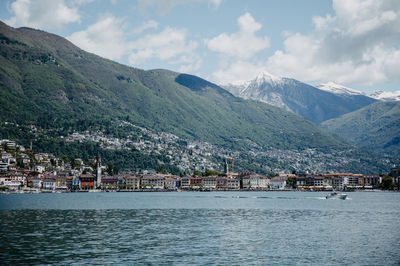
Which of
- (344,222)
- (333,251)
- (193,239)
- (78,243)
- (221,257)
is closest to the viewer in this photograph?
(221,257)

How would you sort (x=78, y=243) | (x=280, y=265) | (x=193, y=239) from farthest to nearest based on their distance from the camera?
(x=193, y=239)
(x=78, y=243)
(x=280, y=265)

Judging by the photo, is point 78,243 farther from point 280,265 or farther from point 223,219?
point 223,219

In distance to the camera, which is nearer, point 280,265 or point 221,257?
point 280,265

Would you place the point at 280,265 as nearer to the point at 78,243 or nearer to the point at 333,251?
the point at 333,251

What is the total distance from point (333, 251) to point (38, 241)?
1155 inches

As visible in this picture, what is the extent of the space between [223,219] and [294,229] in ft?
53.3

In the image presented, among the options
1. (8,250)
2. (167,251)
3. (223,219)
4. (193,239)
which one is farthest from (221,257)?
(223,219)

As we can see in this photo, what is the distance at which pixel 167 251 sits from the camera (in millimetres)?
45250

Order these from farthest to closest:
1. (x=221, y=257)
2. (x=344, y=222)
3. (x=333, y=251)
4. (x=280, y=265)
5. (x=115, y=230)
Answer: (x=344, y=222) → (x=115, y=230) → (x=333, y=251) → (x=221, y=257) → (x=280, y=265)

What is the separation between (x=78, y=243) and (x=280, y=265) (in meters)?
21.2

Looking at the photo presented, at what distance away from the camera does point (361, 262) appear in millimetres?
40562

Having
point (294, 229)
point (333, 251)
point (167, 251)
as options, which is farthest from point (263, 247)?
point (294, 229)

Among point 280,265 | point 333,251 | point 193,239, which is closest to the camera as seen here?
point 280,265

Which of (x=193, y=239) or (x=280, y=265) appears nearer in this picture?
(x=280, y=265)
